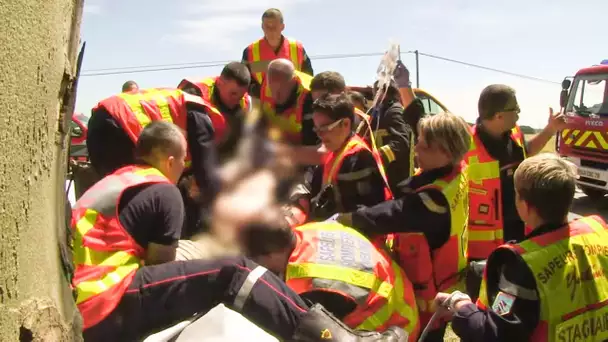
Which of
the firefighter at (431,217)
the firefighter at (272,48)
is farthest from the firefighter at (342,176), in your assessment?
the firefighter at (272,48)

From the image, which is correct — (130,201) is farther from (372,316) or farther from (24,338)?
(24,338)

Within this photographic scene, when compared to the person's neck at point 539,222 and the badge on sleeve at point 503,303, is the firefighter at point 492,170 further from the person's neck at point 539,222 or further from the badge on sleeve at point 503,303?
the badge on sleeve at point 503,303

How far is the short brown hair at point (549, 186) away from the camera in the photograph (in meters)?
2.07

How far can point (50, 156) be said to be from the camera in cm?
108

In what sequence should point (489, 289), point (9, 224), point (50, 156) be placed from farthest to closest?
point (489, 289) < point (50, 156) < point (9, 224)

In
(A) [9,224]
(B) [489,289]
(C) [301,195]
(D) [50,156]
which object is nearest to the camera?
(A) [9,224]

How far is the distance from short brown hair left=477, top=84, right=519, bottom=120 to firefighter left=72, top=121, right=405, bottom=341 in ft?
5.16

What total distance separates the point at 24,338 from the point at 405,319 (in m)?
1.69

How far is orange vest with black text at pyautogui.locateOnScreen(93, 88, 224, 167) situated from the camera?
346 centimetres

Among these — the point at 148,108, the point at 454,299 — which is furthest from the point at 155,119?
the point at 454,299

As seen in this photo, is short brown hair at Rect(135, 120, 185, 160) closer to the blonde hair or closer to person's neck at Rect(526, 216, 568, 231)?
the blonde hair

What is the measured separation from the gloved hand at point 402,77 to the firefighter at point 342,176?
1235 mm

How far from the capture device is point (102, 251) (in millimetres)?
2287

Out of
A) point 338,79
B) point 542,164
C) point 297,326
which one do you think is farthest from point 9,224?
point 338,79
